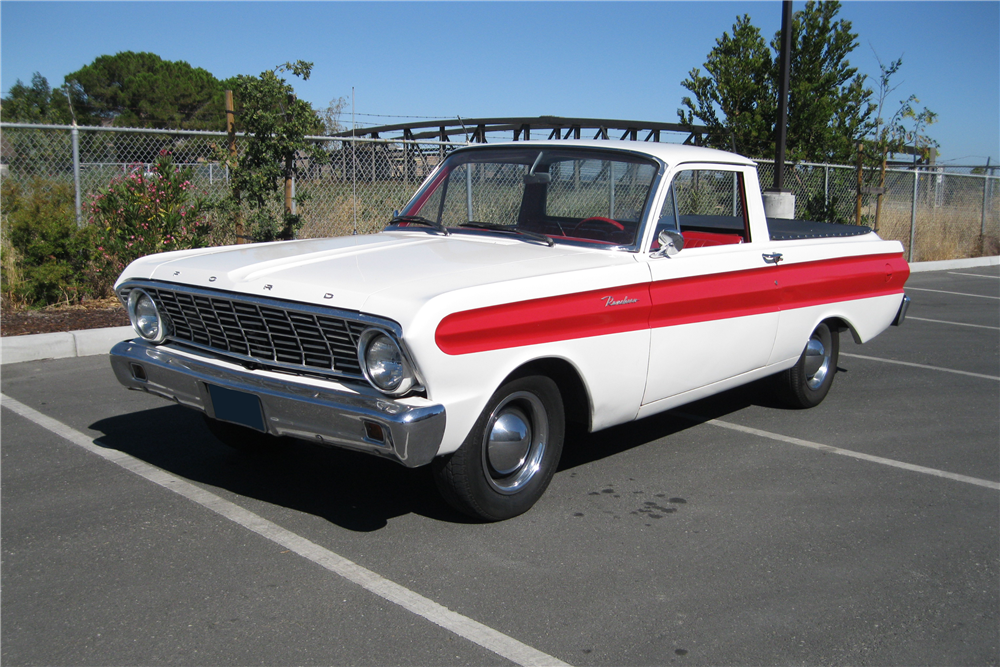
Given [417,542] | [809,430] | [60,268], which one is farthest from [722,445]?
[60,268]

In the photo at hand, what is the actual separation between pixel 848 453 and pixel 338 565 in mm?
3187

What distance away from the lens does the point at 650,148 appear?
4.65 meters

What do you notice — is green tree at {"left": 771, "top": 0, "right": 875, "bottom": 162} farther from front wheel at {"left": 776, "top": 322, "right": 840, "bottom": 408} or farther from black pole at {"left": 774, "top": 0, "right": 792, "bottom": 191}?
front wheel at {"left": 776, "top": 322, "right": 840, "bottom": 408}

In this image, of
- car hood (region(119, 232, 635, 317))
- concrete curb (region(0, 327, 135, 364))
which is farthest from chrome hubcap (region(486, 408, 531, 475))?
concrete curb (region(0, 327, 135, 364))

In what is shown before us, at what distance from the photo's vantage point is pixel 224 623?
2.84m

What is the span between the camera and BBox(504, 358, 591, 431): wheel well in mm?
3752

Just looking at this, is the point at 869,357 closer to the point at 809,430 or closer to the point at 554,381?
the point at 809,430

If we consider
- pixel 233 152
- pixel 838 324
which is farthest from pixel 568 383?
pixel 233 152

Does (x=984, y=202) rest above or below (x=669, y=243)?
above

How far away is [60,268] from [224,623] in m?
6.76

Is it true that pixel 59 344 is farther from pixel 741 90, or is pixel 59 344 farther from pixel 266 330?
pixel 741 90

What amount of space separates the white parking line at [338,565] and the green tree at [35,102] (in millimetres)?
Answer: 30649

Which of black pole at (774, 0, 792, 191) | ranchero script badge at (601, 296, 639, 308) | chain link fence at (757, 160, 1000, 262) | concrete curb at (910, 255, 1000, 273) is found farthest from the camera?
concrete curb at (910, 255, 1000, 273)

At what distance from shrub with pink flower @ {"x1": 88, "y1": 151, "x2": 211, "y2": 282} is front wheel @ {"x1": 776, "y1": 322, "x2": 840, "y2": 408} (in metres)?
6.18
